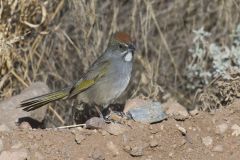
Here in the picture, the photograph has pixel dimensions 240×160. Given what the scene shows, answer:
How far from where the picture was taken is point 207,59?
7.77 m

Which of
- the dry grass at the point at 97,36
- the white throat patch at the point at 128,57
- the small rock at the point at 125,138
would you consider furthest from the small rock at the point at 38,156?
the dry grass at the point at 97,36

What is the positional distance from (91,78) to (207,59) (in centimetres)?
176

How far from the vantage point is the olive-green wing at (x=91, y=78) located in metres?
6.52

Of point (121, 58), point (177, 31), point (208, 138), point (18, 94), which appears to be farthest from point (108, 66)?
point (177, 31)

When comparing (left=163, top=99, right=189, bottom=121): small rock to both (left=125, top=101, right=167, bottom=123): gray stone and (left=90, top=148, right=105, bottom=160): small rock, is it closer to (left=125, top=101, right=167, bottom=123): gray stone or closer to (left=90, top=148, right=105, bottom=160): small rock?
(left=125, top=101, right=167, bottom=123): gray stone

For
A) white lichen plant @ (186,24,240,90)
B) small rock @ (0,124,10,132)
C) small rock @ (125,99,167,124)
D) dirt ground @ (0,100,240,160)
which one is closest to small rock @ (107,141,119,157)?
dirt ground @ (0,100,240,160)

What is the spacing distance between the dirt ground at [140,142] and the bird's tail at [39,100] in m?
0.76

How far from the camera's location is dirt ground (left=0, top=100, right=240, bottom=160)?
17.3 ft

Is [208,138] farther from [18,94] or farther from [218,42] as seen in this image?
[218,42]

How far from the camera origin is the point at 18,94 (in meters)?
6.92

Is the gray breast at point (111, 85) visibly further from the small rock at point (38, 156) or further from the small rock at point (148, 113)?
the small rock at point (38, 156)

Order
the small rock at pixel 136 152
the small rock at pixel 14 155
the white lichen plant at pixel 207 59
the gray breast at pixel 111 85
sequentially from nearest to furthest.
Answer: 1. the small rock at pixel 14 155
2. the small rock at pixel 136 152
3. the gray breast at pixel 111 85
4. the white lichen plant at pixel 207 59

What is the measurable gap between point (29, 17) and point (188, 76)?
1.95 metres

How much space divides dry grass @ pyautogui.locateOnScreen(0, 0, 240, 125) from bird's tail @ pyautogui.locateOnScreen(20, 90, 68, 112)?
26.2 inches
